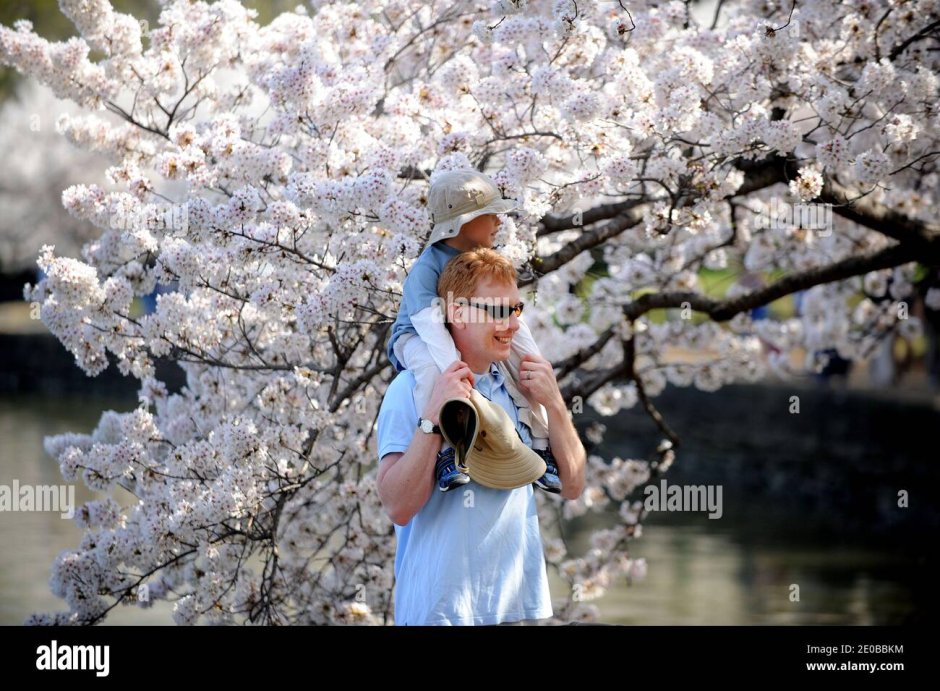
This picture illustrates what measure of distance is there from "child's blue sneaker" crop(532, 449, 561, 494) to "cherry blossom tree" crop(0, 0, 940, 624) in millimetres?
1359

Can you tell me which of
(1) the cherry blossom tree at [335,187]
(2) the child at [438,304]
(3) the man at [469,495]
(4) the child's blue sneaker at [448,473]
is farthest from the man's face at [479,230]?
(1) the cherry blossom tree at [335,187]

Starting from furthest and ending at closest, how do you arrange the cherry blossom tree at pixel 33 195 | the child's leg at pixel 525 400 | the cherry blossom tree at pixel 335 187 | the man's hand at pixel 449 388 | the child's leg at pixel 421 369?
the cherry blossom tree at pixel 33 195 < the cherry blossom tree at pixel 335 187 < the child's leg at pixel 525 400 < the child's leg at pixel 421 369 < the man's hand at pixel 449 388

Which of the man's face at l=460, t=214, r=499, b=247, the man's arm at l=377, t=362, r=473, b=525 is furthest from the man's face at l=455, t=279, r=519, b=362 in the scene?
the man's face at l=460, t=214, r=499, b=247

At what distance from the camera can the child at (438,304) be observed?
238 centimetres

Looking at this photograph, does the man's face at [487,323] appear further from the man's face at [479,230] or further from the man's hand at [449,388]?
the man's face at [479,230]

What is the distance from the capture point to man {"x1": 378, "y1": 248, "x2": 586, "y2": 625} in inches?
90.0

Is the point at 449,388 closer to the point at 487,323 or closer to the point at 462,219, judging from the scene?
the point at 487,323

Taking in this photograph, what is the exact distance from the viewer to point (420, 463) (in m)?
2.26

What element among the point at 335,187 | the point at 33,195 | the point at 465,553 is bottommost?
the point at 465,553

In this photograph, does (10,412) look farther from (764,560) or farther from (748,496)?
(764,560)

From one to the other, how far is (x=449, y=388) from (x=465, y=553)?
1.03 feet

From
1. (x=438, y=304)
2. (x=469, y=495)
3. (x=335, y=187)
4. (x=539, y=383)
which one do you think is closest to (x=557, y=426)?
(x=539, y=383)

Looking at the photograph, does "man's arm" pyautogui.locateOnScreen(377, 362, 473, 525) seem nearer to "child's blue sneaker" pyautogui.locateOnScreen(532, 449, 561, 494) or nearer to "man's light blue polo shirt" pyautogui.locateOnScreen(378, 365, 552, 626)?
"man's light blue polo shirt" pyautogui.locateOnScreen(378, 365, 552, 626)
